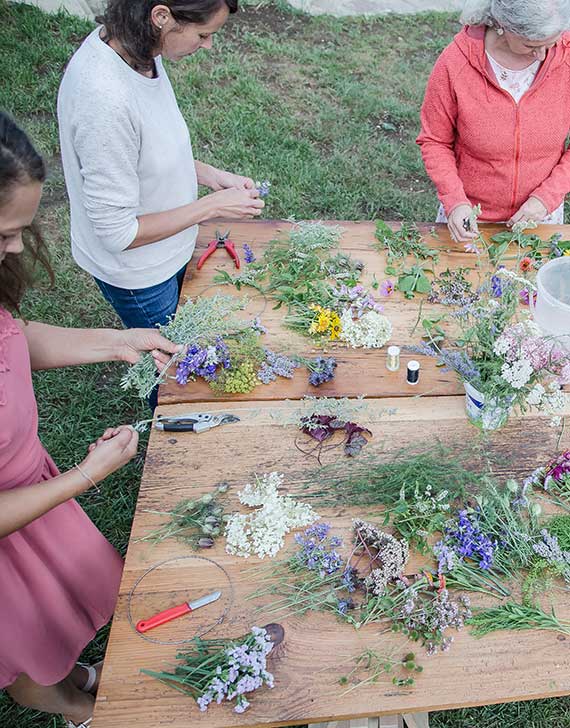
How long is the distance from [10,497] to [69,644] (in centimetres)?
63

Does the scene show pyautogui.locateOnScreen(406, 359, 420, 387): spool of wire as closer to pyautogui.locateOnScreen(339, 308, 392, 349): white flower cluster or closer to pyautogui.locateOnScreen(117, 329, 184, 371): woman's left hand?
pyautogui.locateOnScreen(339, 308, 392, 349): white flower cluster

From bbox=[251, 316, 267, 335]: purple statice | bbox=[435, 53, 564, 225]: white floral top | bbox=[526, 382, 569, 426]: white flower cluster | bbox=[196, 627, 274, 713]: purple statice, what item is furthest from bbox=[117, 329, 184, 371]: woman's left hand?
bbox=[435, 53, 564, 225]: white floral top

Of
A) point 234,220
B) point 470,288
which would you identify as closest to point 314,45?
point 234,220

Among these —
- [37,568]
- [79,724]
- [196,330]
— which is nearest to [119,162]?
→ [196,330]

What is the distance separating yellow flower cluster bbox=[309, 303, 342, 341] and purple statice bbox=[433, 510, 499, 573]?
0.83 m

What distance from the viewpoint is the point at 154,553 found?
1757 millimetres

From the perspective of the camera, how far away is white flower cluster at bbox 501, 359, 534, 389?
5.65 feet

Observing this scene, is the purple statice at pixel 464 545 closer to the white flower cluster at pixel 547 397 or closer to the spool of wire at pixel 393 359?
the white flower cluster at pixel 547 397

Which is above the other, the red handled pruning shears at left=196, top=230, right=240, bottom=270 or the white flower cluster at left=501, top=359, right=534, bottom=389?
the white flower cluster at left=501, top=359, right=534, bottom=389

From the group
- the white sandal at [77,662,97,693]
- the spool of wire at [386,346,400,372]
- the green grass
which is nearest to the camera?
the spool of wire at [386,346,400,372]

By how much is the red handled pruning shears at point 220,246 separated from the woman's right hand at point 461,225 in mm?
927

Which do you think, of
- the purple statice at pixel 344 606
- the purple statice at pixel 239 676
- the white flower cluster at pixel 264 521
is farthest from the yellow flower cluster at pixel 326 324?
the purple statice at pixel 239 676

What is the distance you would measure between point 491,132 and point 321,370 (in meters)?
1.31

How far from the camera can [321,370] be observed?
2188 mm
